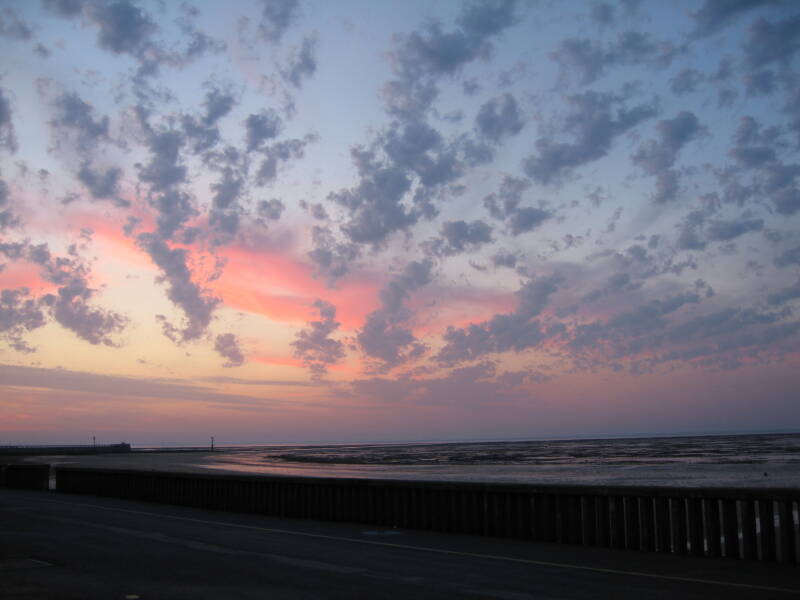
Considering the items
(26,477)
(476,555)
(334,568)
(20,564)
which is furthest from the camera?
(26,477)

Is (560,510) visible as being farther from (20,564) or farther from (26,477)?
(26,477)

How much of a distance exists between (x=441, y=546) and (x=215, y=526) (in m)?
5.93

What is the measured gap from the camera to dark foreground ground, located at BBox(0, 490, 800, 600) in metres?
8.81

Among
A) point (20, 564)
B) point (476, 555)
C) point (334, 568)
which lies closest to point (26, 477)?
point (20, 564)

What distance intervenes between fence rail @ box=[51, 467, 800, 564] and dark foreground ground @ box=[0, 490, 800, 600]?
1.56 feet

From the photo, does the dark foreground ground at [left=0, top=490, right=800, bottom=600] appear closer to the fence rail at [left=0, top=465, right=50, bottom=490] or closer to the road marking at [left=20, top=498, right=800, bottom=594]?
the road marking at [left=20, top=498, right=800, bottom=594]

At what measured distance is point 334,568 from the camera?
10.5 m

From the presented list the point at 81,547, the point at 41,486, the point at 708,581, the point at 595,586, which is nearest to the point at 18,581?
the point at 81,547

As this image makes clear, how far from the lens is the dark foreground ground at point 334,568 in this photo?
881 centimetres

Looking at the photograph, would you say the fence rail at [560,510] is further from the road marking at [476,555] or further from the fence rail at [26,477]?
the fence rail at [26,477]

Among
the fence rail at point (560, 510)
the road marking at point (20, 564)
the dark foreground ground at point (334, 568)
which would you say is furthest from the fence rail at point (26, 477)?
the road marking at point (20, 564)

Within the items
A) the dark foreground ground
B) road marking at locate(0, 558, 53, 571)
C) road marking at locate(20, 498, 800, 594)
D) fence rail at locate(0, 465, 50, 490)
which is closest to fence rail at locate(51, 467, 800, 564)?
the dark foreground ground

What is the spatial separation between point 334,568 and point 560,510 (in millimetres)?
4555

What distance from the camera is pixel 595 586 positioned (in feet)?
29.7
